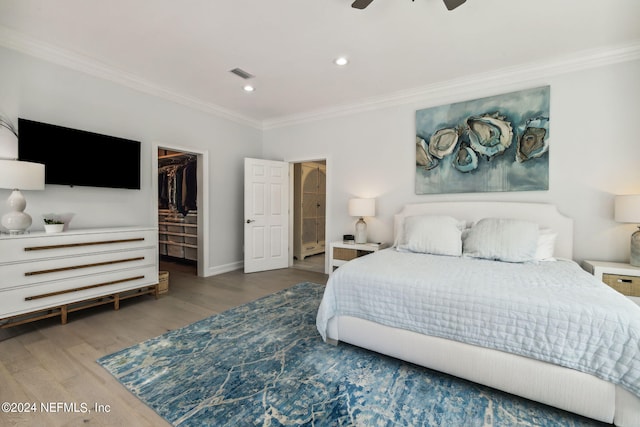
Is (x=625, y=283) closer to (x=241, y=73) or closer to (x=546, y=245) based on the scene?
(x=546, y=245)

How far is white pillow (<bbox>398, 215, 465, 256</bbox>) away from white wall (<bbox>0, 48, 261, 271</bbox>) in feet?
→ 9.63

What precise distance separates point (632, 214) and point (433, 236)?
1.66 m

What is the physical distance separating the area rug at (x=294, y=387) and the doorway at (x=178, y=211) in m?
2.85

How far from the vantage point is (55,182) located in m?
2.79

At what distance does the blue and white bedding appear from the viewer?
141 cm

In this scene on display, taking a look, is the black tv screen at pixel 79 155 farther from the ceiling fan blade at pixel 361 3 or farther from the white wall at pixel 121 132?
the ceiling fan blade at pixel 361 3

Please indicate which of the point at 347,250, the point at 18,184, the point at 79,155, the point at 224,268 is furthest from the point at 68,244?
the point at 347,250

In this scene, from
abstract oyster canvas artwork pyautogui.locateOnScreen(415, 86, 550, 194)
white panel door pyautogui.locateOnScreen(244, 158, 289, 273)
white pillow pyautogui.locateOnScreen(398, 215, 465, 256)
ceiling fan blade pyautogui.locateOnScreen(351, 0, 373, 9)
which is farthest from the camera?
white panel door pyautogui.locateOnScreen(244, 158, 289, 273)

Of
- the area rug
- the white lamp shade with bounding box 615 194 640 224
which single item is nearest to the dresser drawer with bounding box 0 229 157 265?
the area rug

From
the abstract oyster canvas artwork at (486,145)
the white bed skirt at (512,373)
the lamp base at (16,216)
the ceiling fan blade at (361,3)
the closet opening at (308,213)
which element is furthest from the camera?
the closet opening at (308,213)

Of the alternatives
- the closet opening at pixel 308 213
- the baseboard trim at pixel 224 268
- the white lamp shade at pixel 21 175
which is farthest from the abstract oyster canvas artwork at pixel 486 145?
the white lamp shade at pixel 21 175

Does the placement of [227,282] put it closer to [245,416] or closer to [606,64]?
[245,416]

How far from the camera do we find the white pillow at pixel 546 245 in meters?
2.76

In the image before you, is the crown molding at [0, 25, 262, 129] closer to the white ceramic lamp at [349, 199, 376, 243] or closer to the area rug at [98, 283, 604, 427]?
the white ceramic lamp at [349, 199, 376, 243]
